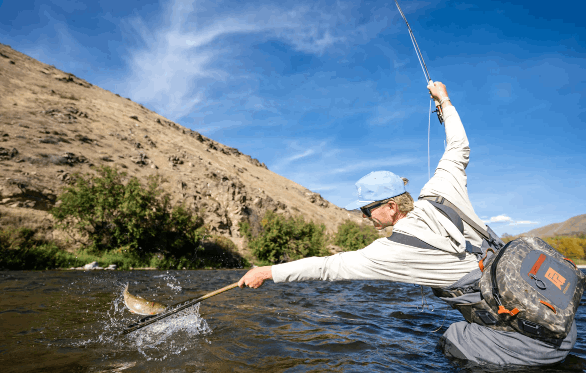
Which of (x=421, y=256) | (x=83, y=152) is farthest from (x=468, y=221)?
(x=83, y=152)

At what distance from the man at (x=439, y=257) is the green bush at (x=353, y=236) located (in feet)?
160

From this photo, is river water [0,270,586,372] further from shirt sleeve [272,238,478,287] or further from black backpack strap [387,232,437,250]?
black backpack strap [387,232,437,250]

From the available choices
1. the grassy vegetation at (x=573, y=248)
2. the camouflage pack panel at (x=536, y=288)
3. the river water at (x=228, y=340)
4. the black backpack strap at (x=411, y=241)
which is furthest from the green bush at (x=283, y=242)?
the grassy vegetation at (x=573, y=248)

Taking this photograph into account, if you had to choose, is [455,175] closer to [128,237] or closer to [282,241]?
[128,237]

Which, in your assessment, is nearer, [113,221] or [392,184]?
[392,184]

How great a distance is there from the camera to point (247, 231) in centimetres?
4056

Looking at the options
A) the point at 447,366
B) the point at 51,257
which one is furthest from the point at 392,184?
the point at 51,257

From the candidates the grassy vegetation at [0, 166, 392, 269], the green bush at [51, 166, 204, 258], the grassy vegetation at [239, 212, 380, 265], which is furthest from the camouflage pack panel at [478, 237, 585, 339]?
the grassy vegetation at [239, 212, 380, 265]

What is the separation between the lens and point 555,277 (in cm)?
257

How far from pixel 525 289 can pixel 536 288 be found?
8cm

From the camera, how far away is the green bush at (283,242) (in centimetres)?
3631

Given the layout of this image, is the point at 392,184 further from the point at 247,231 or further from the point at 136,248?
the point at 247,231

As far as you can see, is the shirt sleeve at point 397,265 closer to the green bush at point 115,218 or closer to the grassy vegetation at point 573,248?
the green bush at point 115,218

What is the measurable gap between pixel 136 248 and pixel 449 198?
96.2 ft
